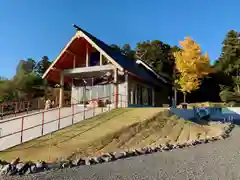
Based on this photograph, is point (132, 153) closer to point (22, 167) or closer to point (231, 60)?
point (22, 167)

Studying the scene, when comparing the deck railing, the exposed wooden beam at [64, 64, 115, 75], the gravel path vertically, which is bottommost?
the gravel path

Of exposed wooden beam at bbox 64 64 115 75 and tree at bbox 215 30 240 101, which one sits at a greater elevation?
tree at bbox 215 30 240 101

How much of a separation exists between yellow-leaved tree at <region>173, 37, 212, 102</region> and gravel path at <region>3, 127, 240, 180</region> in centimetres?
2389

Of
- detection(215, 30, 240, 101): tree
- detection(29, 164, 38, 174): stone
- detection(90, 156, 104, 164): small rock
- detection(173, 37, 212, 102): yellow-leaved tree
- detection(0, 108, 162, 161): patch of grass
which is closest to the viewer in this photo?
detection(29, 164, 38, 174): stone

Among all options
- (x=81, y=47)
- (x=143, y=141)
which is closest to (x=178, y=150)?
(x=143, y=141)

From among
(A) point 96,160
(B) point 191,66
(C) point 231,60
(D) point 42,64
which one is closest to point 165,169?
(A) point 96,160

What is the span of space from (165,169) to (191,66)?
27.5 m

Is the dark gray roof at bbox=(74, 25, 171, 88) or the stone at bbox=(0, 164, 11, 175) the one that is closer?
the stone at bbox=(0, 164, 11, 175)

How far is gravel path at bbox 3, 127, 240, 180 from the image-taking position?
5933mm

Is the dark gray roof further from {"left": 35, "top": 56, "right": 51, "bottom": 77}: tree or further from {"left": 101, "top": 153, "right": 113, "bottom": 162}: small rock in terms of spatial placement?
{"left": 35, "top": 56, "right": 51, "bottom": 77}: tree

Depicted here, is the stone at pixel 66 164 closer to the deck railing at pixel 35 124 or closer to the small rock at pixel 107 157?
the small rock at pixel 107 157

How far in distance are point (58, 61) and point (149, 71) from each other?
975 cm

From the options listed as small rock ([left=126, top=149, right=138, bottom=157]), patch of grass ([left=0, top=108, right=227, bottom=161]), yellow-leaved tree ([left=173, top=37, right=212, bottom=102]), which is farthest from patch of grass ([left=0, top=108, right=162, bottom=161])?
yellow-leaved tree ([left=173, top=37, right=212, bottom=102])

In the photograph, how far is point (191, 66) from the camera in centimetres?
3250
